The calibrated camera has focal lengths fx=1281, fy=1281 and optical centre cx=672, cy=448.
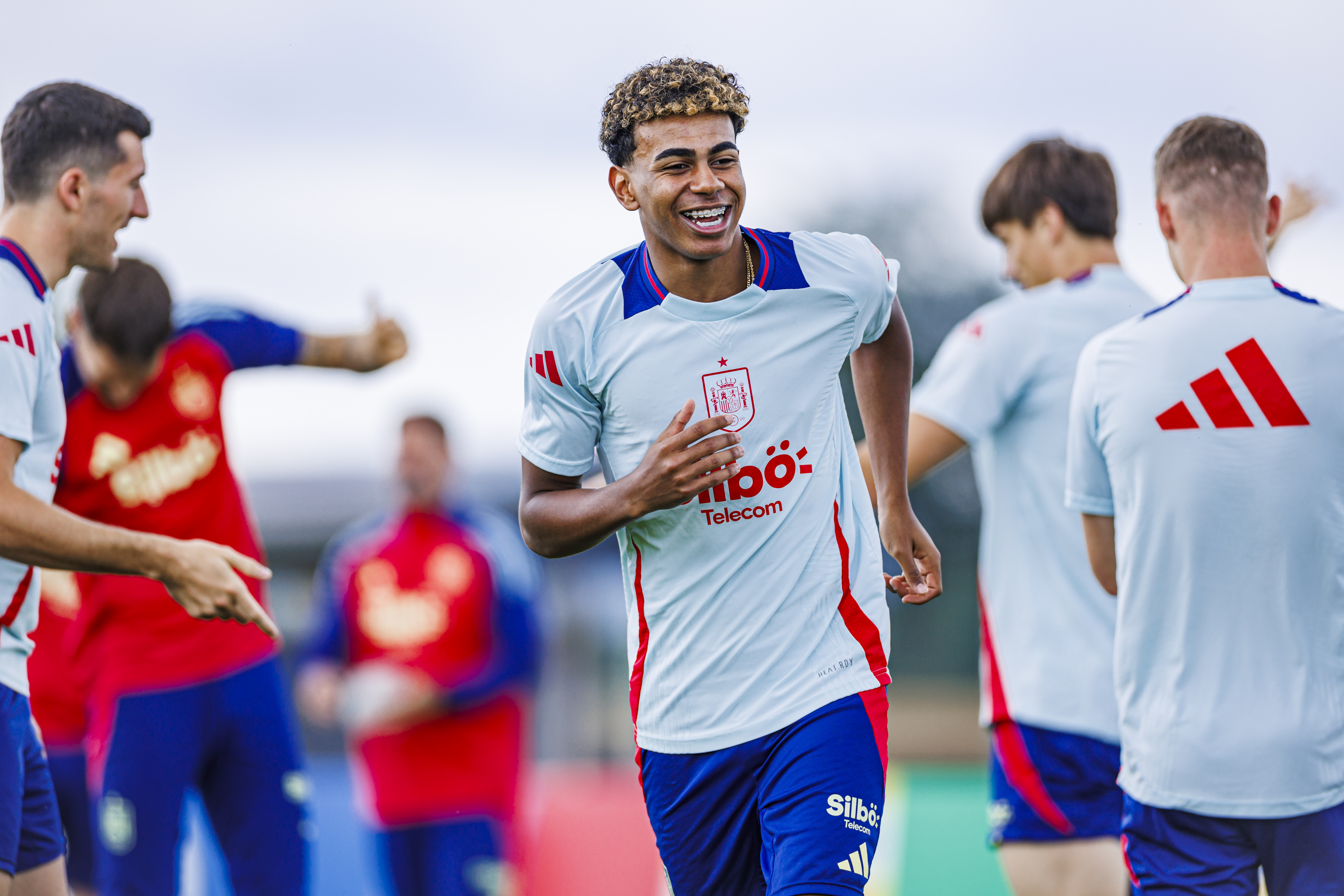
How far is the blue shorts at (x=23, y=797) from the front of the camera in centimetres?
373

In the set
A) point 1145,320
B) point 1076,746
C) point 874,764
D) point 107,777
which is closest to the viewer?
point 874,764

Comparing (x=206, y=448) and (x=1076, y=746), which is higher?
(x=206, y=448)

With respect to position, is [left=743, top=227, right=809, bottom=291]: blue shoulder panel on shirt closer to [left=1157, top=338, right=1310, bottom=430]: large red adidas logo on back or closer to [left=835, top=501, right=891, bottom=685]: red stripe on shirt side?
[left=835, top=501, right=891, bottom=685]: red stripe on shirt side

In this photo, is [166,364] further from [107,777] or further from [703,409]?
[703,409]

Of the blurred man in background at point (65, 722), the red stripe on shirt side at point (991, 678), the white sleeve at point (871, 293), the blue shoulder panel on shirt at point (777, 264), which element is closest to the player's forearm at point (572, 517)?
the blue shoulder panel on shirt at point (777, 264)

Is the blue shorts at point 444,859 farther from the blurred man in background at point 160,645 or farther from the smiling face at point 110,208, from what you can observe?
the smiling face at point 110,208

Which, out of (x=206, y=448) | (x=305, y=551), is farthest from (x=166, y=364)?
(x=305, y=551)

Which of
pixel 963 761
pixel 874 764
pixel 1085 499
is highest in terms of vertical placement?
pixel 1085 499

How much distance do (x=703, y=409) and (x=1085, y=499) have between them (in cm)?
127

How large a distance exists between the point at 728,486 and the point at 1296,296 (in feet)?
5.49

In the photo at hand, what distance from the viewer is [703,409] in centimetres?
354

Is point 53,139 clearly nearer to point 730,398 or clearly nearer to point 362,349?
point 362,349

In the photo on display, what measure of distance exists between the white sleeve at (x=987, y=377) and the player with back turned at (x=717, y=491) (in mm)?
1105

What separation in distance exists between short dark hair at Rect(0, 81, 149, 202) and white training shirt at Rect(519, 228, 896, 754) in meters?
1.70
